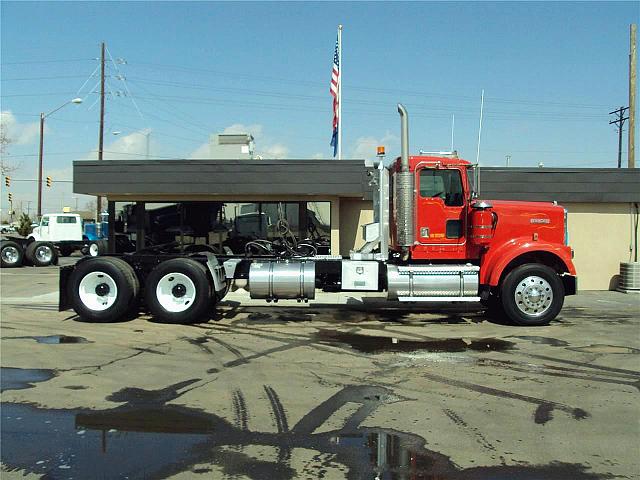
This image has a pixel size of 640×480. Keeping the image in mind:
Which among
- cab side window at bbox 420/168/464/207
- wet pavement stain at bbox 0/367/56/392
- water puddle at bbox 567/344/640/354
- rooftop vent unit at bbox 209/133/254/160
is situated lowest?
wet pavement stain at bbox 0/367/56/392

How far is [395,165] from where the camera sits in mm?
11648

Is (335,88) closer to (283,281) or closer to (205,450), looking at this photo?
(283,281)

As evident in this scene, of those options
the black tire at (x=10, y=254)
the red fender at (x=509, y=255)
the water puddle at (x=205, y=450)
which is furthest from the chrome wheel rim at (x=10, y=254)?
the water puddle at (x=205, y=450)

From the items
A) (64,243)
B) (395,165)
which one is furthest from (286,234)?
(64,243)

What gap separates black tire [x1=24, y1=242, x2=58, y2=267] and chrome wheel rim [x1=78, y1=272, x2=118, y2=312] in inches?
721

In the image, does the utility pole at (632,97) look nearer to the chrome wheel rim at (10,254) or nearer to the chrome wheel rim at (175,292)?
the chrome wheel rim at (175,292)

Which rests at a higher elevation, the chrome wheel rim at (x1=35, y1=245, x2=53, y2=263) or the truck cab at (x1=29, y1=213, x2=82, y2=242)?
the truck cab at (x1=29, y1=213, x2=82, y2=242)

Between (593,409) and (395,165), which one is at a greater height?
(395,165)

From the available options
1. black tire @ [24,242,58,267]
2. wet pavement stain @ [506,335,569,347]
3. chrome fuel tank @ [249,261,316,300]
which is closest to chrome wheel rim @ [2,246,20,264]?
black tire @ [24,242,58,267]

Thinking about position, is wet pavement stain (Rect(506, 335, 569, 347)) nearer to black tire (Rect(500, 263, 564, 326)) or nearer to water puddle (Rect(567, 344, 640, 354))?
water puddle (Rect(567, 344, 640, 354))

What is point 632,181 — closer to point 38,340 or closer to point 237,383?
point 237,383

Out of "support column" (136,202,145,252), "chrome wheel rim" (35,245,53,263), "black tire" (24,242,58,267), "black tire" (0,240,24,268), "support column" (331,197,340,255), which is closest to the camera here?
"support column" (136,202,145,252)

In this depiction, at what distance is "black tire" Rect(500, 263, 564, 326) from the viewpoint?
11031mm

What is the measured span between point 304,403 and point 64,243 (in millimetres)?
30042
